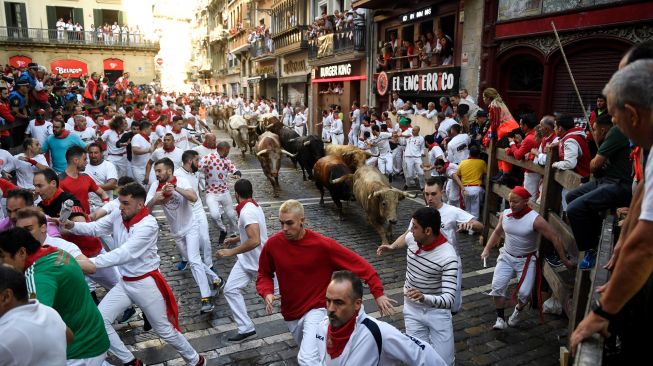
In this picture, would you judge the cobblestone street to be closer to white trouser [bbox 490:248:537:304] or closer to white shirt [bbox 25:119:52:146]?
white trouser [bbox 490:248:537:304]

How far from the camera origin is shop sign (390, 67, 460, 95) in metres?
16.0

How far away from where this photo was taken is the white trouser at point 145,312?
462 centimetres

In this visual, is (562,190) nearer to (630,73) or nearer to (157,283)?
(630,73)

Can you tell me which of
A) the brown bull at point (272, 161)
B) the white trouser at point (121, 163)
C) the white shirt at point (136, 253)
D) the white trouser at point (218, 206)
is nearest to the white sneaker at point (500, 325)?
the white shirt at point (136, 253)

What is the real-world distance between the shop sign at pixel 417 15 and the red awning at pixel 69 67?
3372cm

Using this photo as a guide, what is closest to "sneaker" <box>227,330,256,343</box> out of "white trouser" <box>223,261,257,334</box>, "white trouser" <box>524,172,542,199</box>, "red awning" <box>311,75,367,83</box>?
"white trouser" <box>223,261,257,334</box>

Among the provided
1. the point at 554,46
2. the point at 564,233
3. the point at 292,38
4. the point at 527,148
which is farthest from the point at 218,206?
the point at 292,38

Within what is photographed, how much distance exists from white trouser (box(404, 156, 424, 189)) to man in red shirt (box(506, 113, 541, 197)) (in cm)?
450

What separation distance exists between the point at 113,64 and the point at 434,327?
46.4 metres

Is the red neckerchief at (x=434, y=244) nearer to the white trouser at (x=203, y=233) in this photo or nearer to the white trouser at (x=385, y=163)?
the white trouser at (x=203, y=233)

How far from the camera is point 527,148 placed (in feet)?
25.4

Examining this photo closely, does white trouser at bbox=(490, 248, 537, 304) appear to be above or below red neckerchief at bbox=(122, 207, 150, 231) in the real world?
below

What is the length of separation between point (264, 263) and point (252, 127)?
16559 millimetres

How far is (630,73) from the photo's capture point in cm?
215
